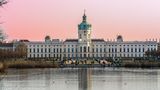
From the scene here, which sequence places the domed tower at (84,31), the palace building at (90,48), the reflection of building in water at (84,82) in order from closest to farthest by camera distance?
the reflection of building in water at (84,82), the palace building at (90,48), the domed tower at (84,31)

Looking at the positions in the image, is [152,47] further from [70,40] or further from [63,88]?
[63,88]

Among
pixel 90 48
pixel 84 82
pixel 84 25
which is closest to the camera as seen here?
pixel 84 82

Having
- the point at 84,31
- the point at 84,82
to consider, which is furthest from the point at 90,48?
the point at 84,82

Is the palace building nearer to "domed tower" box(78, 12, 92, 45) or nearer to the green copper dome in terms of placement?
"domed tower" box(78, 12, 92, 45)

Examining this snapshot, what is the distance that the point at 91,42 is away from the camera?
165 m

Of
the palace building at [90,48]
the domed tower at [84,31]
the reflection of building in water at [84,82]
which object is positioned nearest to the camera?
the reflection of building in water at [84,82]

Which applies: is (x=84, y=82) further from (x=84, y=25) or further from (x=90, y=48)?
(x=84, y=25)

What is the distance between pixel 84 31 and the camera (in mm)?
167250

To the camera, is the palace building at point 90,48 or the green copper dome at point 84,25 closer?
the palace building at point 90,48

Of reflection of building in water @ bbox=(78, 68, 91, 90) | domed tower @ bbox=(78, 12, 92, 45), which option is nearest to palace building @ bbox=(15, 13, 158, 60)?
domed tower @ bbox=(78, 12, 92, 45)

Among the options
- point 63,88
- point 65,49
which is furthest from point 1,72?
point 65,49

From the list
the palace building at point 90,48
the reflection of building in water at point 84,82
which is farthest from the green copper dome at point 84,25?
the reflection of building in water at point 84,82

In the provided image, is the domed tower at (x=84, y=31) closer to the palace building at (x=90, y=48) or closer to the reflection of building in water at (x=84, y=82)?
the palace building at (x=90, y=48)

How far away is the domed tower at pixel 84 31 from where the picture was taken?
543ft
